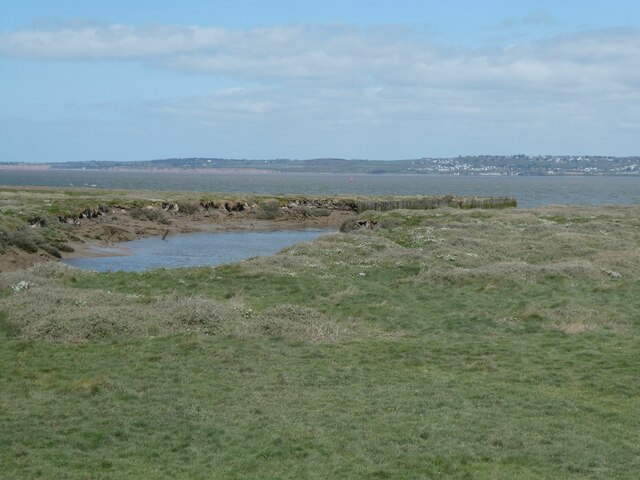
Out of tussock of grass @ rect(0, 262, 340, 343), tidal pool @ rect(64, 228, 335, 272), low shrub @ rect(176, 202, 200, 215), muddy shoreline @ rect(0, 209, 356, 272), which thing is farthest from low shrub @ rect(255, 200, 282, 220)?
tussock of grass @ rect(0, 262, 340, 343)

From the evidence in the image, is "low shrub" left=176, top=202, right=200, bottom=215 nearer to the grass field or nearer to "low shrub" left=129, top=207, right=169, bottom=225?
"low shrub" left=129, top=207, right=169, bottom=225

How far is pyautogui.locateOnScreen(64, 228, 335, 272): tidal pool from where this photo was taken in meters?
45.3

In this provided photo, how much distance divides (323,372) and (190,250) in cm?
3780

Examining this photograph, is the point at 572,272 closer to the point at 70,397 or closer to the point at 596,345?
the point at 596,345

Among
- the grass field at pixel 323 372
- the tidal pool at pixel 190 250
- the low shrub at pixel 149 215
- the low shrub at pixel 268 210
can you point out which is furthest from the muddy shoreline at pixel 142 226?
the grass field at pixel 323 372

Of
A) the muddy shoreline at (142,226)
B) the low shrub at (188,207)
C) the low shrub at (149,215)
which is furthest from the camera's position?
the low shrub at (188,207)

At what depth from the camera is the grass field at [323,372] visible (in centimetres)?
1222

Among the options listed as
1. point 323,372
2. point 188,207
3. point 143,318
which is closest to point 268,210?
point 188,207

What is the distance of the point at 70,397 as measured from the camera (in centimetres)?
1544

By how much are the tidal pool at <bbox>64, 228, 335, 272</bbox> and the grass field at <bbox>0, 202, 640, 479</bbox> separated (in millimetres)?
14079

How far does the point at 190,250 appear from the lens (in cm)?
5400

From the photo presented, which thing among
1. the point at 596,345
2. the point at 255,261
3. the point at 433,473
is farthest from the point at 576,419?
the point at 255,261

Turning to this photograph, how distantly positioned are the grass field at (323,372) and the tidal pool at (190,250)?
554 inches

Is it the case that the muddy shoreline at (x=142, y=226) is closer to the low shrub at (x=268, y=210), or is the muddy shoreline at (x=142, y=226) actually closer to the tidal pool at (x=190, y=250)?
the low shrub at (x=268, y=210)
